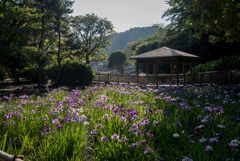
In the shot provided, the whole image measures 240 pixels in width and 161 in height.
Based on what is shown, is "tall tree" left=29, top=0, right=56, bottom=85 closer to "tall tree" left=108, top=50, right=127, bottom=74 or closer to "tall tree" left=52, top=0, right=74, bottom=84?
"tall tree" left=52, top=0, right=74, bottom=84

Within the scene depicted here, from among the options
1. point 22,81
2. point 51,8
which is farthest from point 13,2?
point 22,81

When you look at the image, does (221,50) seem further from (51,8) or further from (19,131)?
(19,131)

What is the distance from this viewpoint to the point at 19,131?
4.39 metres

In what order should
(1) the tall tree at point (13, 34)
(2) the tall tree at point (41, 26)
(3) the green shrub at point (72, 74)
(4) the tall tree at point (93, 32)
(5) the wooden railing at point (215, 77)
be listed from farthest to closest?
(4) the tall tree at point (93, 32)
(3) the green shrub at point (72, 74)
(2) the tall tree at point (41, 26)
(1) the tall tree at point (13, 34)
(5) the wooden railing at point (215, 77)

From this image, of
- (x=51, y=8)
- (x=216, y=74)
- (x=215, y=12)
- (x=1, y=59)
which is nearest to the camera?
(x=215, y=12)

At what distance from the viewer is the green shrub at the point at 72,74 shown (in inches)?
754

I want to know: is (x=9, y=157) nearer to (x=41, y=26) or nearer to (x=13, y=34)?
(x=13, y=34)

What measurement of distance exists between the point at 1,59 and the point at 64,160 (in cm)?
1638

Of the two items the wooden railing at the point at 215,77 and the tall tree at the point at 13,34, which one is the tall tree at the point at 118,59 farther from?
the wooden railing at the point at 215,77

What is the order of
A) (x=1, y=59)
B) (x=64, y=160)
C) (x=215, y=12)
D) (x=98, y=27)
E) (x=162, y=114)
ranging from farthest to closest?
(x=98, y=27) → (x=1, y=59) → (x=215, y=12) → (x=162, y=114) → (x=64, y=160)

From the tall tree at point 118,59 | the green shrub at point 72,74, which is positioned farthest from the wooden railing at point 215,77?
the tall tree at point 118,59

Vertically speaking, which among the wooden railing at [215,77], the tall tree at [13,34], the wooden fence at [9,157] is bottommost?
the wooden fence at [9,157]

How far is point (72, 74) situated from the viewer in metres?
19.3

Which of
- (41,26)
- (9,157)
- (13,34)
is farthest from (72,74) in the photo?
(9,157)
